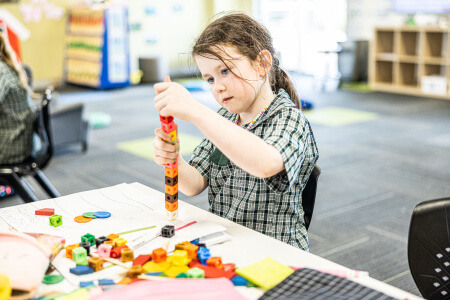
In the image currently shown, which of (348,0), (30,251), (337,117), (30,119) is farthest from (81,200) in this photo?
(348,0)

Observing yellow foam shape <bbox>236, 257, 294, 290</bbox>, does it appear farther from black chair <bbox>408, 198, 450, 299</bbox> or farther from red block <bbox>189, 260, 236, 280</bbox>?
black chair <bbox>408, 198, 450, 299</bbox>

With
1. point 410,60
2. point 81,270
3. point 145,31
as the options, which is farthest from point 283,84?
point 145,31

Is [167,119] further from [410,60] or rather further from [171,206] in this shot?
[410,60]

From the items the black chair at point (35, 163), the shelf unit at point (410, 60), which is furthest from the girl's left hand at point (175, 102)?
the shelf unit at point (410, 60)

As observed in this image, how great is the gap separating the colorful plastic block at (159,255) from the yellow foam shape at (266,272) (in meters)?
0.16

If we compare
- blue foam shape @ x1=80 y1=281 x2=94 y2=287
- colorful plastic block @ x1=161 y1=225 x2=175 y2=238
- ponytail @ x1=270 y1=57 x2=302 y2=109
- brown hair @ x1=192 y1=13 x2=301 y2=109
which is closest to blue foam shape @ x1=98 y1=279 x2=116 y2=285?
blue foam shape @ x1=80 y1=281 x2=94 y2=287

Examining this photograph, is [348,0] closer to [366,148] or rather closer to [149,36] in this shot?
[149,36]

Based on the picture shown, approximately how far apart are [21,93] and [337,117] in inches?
153

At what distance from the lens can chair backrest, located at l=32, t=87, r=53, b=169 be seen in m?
2.68

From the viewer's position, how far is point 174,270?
39.4 inches

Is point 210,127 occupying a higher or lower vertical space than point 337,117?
higher

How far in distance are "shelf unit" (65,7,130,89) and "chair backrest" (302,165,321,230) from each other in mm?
6971

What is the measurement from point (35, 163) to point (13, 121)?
0.80 feet

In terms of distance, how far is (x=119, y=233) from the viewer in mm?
1206
